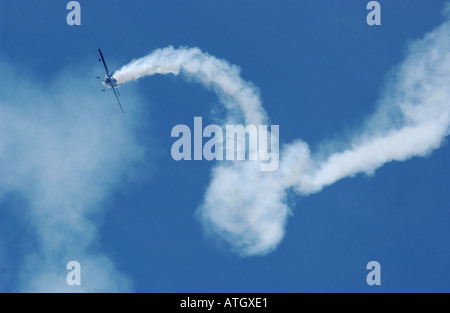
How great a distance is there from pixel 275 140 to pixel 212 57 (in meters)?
14.1

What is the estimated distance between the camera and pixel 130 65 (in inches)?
3888

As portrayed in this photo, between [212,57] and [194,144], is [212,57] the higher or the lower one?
the higher one

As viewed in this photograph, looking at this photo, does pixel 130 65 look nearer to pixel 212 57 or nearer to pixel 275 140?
pixel 212 57
